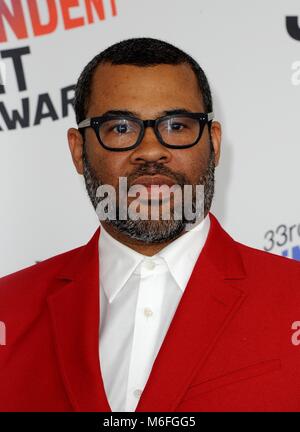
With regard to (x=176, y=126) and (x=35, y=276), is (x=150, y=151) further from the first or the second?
(x=35, y=276)

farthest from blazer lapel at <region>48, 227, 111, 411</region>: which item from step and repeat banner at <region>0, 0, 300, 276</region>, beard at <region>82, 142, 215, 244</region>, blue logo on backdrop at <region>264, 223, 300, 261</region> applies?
blue logo on backdrop at <region>264, 223, 300, 261</region>

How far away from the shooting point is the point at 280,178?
77.8 inches

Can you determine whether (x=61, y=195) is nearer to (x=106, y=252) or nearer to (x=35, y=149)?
(x=35, y=149)

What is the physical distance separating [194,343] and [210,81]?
822mm

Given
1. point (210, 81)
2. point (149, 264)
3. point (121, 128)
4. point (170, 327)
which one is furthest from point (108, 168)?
point (210, 81)

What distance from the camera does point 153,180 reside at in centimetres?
136

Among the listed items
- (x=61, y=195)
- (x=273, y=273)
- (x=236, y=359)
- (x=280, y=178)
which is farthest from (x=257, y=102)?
(x=236, y=359)

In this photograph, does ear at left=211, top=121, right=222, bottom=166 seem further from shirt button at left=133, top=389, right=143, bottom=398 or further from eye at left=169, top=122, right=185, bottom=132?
shirt button at left=133, top=389, right=143, bottom=398

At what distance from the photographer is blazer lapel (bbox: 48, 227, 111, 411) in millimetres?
1315

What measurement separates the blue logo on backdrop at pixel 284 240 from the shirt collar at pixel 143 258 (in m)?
0.55

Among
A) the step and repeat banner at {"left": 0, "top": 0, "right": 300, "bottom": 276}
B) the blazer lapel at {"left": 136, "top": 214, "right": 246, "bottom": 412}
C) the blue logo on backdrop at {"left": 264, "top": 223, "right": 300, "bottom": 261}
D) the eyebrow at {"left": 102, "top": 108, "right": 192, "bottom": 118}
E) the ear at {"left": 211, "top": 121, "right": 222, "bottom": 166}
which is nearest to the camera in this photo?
the blazer lapel at {"left": 136, "top": 214, "right": 246, "bottom": 412}

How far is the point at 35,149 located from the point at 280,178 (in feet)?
1.93

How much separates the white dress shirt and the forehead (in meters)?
0.22

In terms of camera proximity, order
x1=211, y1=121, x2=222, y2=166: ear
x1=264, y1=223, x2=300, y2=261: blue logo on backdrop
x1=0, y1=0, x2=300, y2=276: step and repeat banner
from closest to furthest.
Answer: x1=211, y1=121, x2=222, y2=166: ear, x1=0, y1=0, x2=300, y2=276: step and repeat banner, x1=264, y1=223, x2=300, y2=261: blue logo on backdrop
